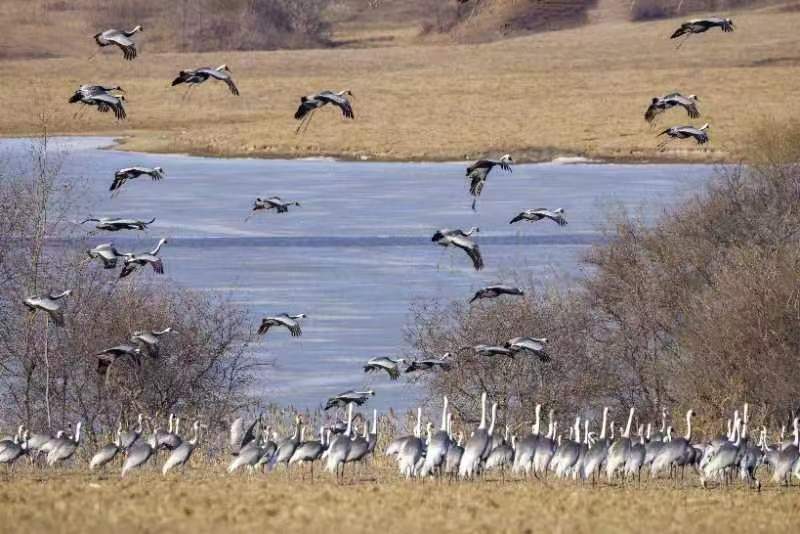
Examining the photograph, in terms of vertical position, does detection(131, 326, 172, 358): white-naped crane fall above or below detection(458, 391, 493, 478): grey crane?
below

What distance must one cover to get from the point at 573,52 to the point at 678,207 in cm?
7822

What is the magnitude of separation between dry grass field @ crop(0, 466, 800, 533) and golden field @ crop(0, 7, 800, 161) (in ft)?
153

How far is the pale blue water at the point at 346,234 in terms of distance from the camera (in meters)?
35.2

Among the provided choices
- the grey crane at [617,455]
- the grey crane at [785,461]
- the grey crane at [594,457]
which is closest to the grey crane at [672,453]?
the grey crane at [617,455]

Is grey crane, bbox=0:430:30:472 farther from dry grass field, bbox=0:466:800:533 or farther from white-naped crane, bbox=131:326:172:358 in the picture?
white-naped crane, bbox=131:326:172:358

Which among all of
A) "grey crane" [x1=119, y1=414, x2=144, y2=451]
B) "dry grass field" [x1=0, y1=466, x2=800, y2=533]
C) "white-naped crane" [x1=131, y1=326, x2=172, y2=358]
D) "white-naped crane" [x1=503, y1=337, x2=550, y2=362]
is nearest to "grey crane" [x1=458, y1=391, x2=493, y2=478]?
"dry grass field" [x1=0, y1=466, x2=800, y2=533]

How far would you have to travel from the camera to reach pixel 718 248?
38781mm

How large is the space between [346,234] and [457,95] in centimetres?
4814

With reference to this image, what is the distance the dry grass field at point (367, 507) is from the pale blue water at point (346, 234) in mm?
13376

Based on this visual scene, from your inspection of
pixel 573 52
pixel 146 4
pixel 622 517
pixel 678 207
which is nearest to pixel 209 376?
pixel 678 207

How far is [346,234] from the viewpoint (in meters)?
50.1

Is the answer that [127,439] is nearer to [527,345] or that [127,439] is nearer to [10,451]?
[10,451]

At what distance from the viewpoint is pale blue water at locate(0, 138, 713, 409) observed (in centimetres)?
3519

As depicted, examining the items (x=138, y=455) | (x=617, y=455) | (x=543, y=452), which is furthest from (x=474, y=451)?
(x=138, y=455)
